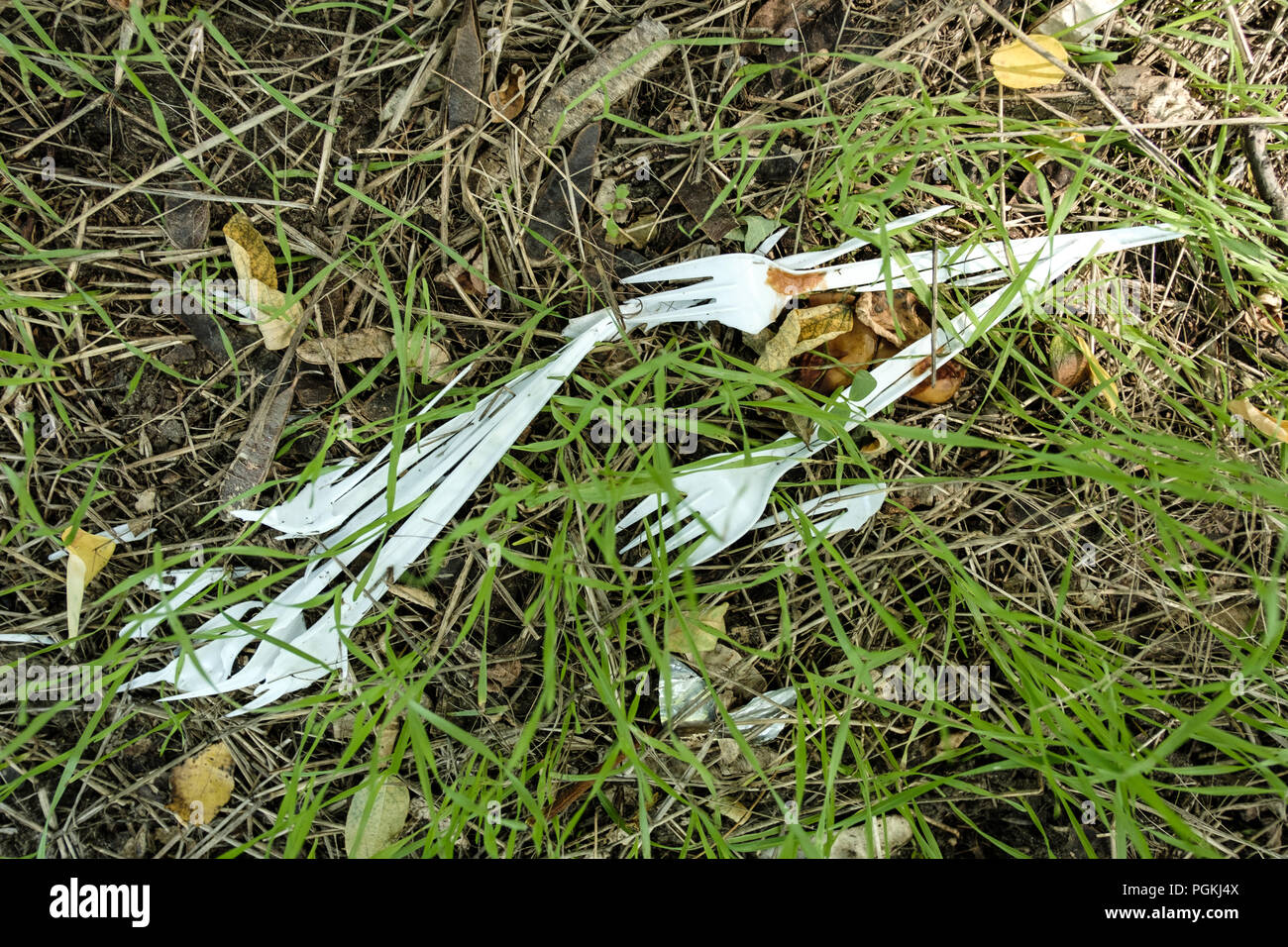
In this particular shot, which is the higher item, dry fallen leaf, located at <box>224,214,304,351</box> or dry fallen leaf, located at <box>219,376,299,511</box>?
dry fallen leaf, located at <box>224,214,304,351</box>

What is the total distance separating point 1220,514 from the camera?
1.73m

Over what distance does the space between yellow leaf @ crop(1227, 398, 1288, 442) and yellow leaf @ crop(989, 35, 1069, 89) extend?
0.86m

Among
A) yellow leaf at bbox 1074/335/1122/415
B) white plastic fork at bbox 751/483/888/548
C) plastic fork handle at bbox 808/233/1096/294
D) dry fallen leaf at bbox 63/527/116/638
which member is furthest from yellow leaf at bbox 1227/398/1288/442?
dry fallen leaf at bbox 63/527/116/638

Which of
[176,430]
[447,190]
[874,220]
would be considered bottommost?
[176,430]

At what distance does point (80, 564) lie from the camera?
5.18 ft

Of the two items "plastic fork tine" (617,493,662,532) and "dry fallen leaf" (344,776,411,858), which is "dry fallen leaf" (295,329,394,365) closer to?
"plastic fork tine" (617,493,662,532)

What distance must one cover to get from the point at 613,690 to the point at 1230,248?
66.7 inches

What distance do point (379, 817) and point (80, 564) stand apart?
2.77 feet

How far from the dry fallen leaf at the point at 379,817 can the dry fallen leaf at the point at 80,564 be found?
2.31 feet

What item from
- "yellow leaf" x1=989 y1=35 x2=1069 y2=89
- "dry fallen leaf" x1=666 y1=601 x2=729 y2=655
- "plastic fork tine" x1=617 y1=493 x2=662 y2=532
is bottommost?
"dry fallen leaf" x1=666 y1=601 x2=729 y2=655

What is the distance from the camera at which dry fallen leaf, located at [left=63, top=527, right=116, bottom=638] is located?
157cm

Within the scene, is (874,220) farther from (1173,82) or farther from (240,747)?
(240,747)

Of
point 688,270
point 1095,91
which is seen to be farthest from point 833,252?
point 1095,91
